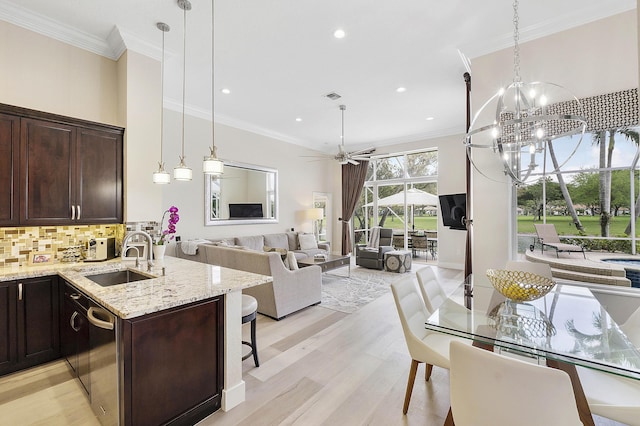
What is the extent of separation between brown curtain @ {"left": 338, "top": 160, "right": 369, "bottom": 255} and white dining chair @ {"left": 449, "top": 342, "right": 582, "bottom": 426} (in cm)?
715

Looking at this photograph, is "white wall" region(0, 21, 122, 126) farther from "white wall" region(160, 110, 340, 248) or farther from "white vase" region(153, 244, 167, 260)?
"white vase" region(153, 244, 167, 260)

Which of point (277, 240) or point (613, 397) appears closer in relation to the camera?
point (613, 397)

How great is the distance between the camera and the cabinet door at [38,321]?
7.86 feet

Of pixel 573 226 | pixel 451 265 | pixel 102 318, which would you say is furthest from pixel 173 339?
pixel 451 265

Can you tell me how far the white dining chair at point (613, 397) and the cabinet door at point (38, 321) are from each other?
4.02 m

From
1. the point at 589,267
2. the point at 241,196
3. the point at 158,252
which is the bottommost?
the point at 589,267

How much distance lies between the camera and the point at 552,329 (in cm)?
162

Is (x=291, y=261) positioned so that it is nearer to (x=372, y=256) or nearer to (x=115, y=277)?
(x=115, y=277)

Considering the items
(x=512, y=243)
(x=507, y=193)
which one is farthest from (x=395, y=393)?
(x=507, y=193)

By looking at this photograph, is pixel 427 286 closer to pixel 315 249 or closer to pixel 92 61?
pixel 92 61

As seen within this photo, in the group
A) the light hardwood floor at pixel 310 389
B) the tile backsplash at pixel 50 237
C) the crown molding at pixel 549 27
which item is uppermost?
the crown molding at pixel 549 27

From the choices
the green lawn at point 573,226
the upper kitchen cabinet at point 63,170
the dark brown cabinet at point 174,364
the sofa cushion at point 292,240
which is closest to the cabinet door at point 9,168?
the upper kitchen cabinet at point 63,170

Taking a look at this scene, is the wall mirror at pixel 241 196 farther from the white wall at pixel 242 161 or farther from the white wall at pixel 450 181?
the white wall at pixel 450 181

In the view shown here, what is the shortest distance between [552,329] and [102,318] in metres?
2.73
